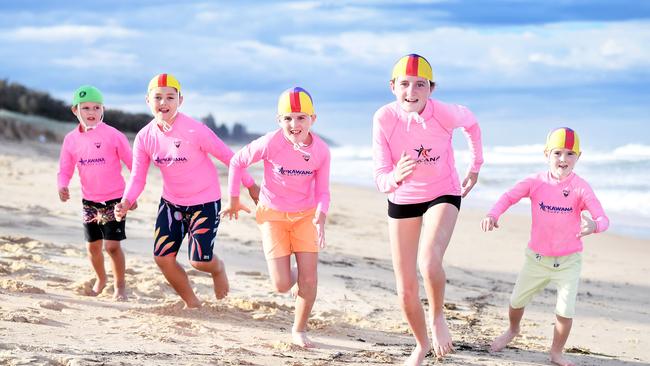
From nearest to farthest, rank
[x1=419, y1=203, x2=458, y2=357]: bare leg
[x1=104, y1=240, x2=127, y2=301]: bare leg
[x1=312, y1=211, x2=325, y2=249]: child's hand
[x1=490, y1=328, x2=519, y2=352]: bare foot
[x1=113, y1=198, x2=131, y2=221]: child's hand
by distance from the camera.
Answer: [x1=419, y1=203, x2=458, y2=357]: bare leg, [x1=312, y1=211, x2=325, y2=249]: child's hand, [x1=490, y1=328, x2=519, y2=352]: bare foot, [x1=113, y1=198, x2=131, y2=221]: child's hand, [x1=104, y1=240, x2=127, y2=301]: bare leg

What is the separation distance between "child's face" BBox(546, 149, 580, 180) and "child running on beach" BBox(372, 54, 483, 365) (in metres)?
1.03

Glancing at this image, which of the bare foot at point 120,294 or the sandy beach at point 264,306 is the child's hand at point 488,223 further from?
the bare foot at point 120,294

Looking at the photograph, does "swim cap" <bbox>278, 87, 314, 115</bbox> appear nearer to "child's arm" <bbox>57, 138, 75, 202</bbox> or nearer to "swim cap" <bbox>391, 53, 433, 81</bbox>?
"swim cap" <bbox>391, 53, 433, 81</bbox>

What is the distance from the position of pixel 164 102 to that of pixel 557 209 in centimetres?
289

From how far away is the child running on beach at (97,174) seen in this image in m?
6.96

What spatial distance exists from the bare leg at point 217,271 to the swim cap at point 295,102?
1.41 m

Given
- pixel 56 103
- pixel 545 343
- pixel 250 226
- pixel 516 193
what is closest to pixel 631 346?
pixel 545 343

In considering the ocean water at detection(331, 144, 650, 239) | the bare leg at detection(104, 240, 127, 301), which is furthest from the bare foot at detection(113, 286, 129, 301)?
the ocean water at detection(331, 144, 650, 239)

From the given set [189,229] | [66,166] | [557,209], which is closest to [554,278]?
[557,209]

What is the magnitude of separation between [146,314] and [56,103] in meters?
30.0

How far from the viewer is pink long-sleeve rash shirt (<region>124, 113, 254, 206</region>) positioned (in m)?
6.13

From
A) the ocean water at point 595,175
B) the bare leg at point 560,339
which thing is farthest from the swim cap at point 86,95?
the ocean water at point 595,175

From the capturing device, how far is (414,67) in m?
4.90

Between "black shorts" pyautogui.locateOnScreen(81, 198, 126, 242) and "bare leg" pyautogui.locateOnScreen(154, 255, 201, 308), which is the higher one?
"black shorts" pyautogui.locateOnScreen(81, 198, 126, 242)
